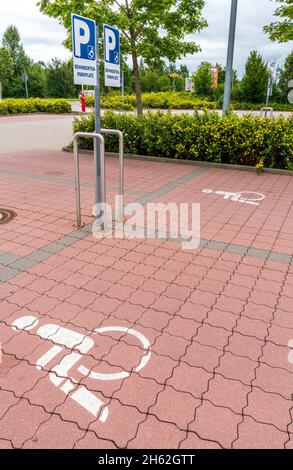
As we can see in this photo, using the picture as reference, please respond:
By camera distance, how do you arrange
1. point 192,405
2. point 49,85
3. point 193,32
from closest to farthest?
point 192,405 → point 193,32 → point 49,85

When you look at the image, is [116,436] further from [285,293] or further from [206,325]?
[285,293]

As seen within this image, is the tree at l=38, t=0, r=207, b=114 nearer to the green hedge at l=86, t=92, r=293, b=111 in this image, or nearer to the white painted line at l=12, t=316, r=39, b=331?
the white painted line at l=12, t=316, r=39, b=331

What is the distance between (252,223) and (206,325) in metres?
2.80

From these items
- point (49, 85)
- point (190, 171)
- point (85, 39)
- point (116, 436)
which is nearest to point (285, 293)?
point (116, 436)

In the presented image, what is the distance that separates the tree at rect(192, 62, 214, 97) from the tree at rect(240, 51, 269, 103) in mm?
6475

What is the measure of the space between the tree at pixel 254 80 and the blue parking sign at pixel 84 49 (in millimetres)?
36343

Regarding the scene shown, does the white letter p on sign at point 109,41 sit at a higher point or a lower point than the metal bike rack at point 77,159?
higher

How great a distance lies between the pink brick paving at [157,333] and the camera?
218 centimetres

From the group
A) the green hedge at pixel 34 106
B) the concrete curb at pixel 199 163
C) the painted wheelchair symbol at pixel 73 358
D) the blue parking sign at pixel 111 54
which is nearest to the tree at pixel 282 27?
the concrete curb at pixel 199 163

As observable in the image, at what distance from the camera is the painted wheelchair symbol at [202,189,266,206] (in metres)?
6.67

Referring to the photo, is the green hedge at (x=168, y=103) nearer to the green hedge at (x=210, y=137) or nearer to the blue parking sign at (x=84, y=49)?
the green hedge at (x=210, y=137)

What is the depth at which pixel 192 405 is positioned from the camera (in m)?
2.33

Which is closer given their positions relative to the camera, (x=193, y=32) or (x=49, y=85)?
(x=193, y=32)
